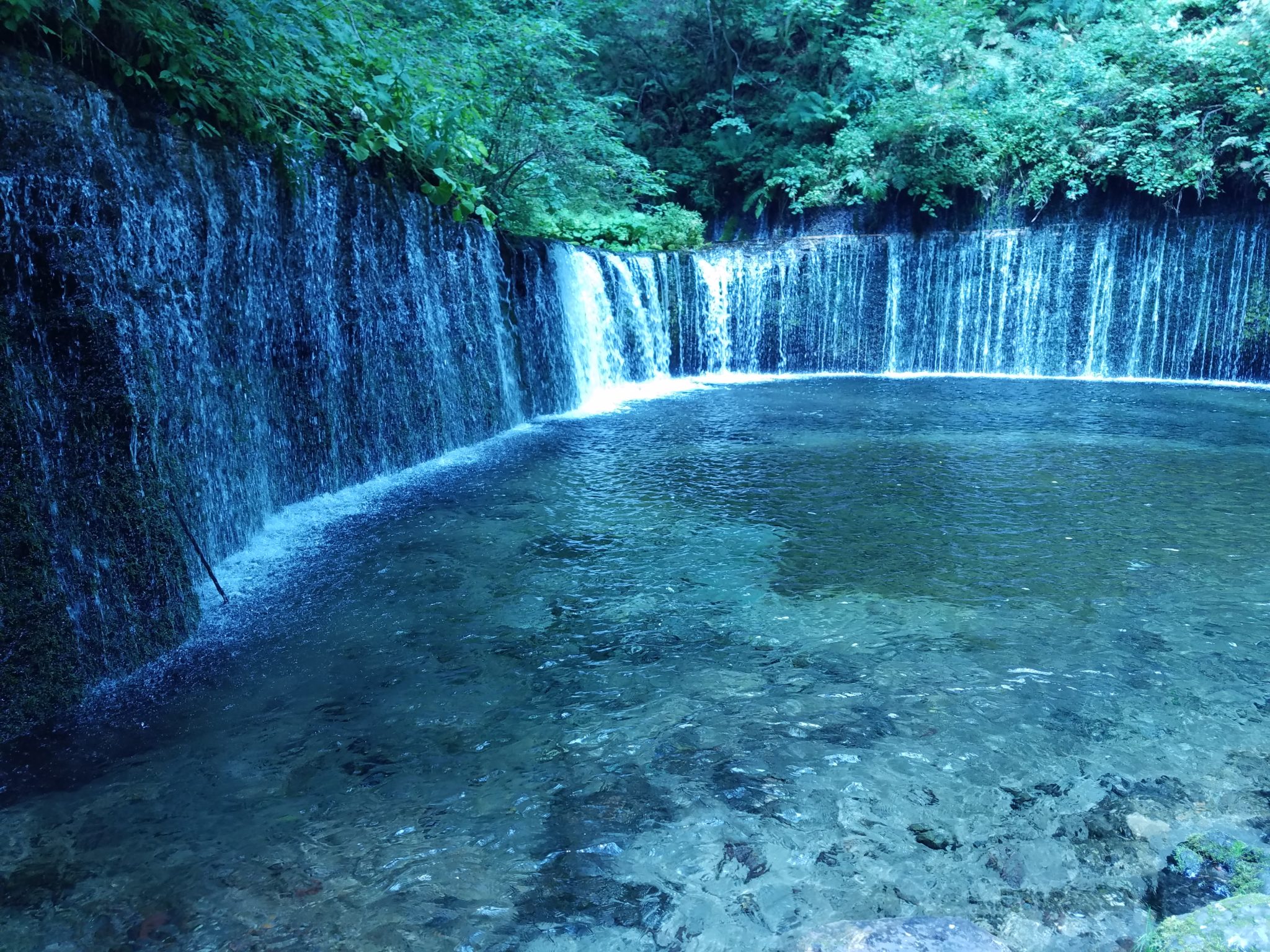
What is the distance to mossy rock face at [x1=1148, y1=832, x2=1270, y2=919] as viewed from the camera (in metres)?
2.35

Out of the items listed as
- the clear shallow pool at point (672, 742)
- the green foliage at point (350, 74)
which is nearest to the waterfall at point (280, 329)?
the green foliage at point (350, 74)

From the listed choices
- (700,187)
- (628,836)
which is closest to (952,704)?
(628,836)

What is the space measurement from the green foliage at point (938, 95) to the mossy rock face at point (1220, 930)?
50.8ft

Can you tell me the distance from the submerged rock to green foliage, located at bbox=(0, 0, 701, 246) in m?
4.71

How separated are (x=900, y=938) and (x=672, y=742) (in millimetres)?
1228

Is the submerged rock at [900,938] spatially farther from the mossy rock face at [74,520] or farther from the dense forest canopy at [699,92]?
the dense forest canopy at [699,92]

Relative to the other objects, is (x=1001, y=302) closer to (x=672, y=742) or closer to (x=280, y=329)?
(x=280, y=329)

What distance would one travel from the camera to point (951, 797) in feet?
9.44

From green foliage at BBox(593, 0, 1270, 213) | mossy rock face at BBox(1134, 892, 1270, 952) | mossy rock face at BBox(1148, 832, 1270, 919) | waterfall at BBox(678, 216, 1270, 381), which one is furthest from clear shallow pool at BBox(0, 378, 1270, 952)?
green foliage at BBox(593, 0, 1270, 213)

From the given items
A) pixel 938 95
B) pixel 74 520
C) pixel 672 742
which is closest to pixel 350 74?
pixel 74 520

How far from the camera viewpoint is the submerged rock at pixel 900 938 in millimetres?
2184

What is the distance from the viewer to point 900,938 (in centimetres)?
221

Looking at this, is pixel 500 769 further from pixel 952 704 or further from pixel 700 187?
pixel 700 187

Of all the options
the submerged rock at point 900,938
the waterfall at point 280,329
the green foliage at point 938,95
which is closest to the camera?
the submerged rock at point 900,938
